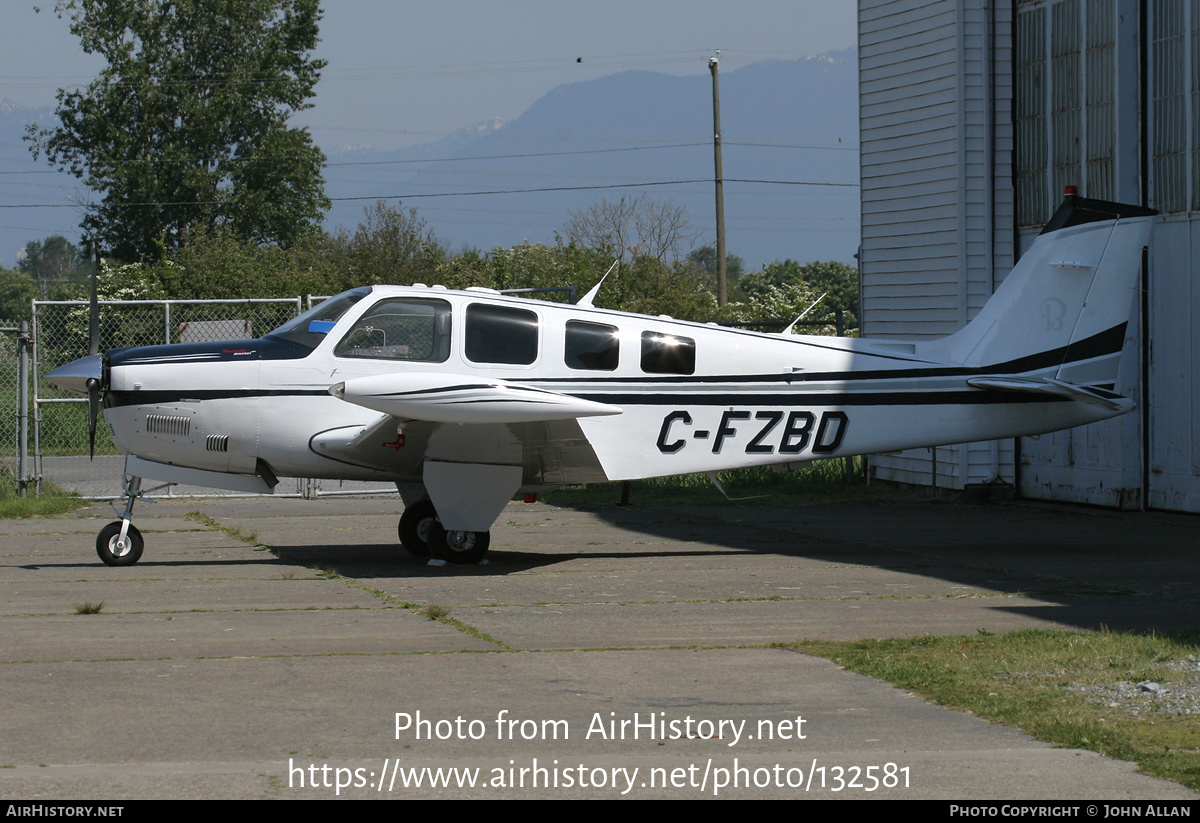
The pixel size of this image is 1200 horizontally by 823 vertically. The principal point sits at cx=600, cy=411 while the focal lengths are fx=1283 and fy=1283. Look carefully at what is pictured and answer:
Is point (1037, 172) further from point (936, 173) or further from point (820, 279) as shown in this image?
point (820, 279)

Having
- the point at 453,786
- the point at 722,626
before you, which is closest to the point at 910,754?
the point at 453,786

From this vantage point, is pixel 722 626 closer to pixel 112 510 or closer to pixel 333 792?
pixel 333 792

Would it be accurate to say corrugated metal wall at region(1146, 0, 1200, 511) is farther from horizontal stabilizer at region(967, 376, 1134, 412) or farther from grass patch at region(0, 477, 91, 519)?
grass patch at region(0, 477, 91, 519)

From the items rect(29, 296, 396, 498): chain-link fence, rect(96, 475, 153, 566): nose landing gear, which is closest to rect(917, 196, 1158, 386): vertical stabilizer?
rect(96, 475, 153, 566): nose landing gear

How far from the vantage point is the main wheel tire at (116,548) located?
11125 millimetres

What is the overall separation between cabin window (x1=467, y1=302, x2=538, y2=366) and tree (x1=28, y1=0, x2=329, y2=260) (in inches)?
1793

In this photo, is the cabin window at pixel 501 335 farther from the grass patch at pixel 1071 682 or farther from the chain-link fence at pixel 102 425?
the chain-link fence at pixel 102 425

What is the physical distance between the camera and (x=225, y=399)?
10.9 m

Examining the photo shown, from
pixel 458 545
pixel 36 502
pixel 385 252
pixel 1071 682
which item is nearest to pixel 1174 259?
pixel 458 545

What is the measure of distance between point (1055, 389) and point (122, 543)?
8.42 m

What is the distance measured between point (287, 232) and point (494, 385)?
5146 cm

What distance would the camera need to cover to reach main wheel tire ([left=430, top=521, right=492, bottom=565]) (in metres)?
11.2

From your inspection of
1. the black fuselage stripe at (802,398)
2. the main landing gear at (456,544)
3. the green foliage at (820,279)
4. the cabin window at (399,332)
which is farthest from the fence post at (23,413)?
the green foliage at (820,279)

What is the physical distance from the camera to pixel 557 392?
11.1 metres
